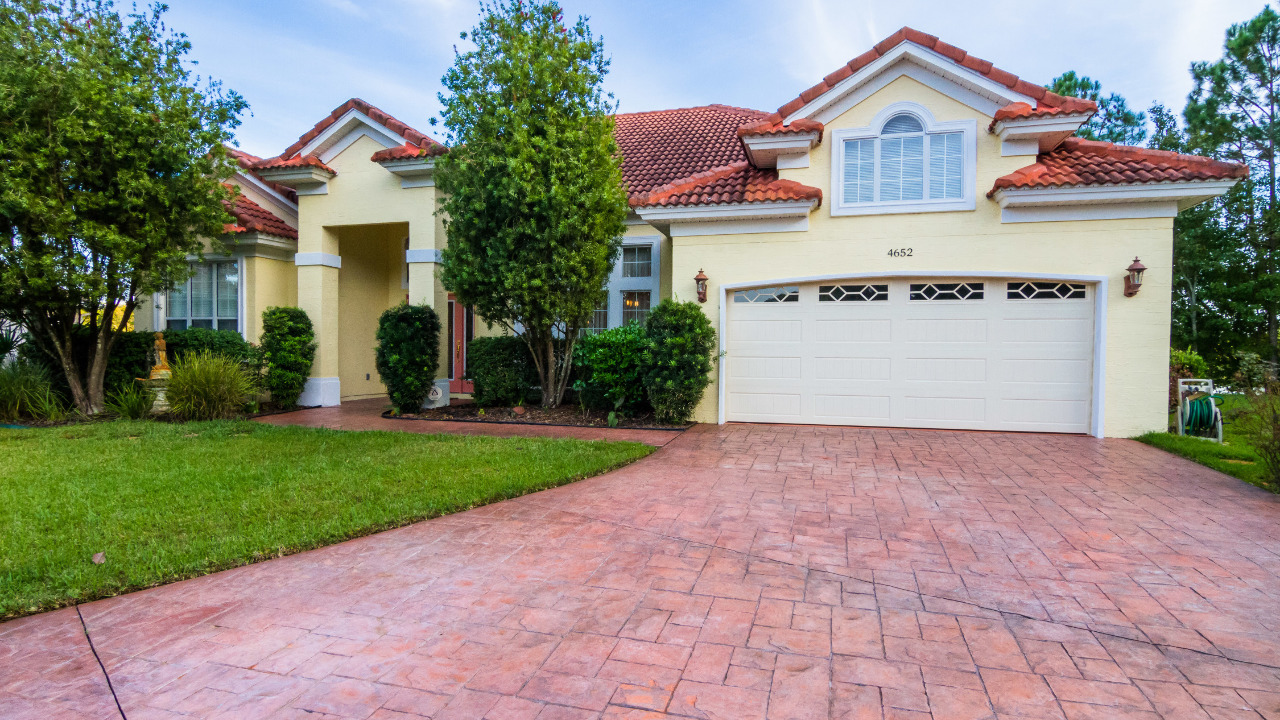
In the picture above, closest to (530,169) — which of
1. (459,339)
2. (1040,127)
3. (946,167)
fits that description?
(459,339)

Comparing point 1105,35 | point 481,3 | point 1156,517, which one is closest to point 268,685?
point 1156,517

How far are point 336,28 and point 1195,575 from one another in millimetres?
16344

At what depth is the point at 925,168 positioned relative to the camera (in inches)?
384

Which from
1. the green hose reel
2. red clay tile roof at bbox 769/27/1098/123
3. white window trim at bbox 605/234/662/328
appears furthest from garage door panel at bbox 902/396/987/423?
white window trim at bbox 605/234/662/328

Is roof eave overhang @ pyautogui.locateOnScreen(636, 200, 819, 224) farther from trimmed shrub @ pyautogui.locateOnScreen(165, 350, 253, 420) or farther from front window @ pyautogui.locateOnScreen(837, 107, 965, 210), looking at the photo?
trimmed shrub @ pyautogui.locateOnScreen(165, 350, 253, 420)

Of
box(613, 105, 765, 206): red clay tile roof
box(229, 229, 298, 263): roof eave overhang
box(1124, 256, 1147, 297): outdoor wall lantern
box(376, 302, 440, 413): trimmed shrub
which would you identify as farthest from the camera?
box(613, 105, 765, 206): red clay tile roof

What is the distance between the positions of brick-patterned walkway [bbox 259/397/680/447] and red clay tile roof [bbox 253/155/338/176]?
4.74 meters

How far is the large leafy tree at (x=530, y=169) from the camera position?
30.9ft

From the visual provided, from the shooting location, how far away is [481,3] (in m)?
9.68

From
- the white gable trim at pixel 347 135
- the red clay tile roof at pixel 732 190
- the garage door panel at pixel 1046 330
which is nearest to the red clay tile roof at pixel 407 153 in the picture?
the white gable trim at pixel 347 135

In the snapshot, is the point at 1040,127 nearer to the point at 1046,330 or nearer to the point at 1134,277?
the point at 1134,277

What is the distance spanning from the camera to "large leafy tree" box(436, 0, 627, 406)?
942 cm

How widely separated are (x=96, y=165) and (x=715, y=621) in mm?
11550

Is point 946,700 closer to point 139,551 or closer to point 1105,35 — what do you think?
point 139,551
